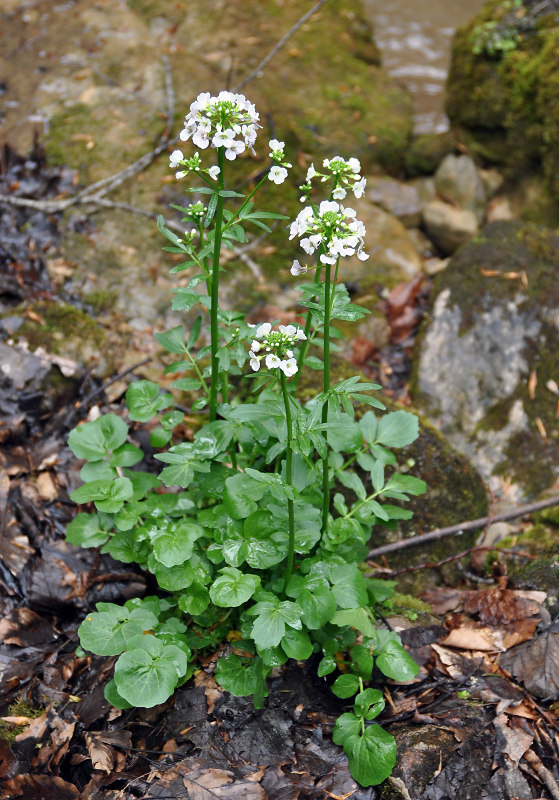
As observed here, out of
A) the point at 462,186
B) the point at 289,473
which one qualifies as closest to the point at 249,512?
the point at 289,473

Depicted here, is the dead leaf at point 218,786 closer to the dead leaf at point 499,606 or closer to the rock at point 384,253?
the dead leaf at point 499,606

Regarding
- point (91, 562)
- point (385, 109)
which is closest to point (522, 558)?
point (91, 562)

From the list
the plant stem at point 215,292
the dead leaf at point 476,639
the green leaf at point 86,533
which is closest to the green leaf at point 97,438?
the green leaf at point 86,533

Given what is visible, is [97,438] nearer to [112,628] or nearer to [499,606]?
[112,628]

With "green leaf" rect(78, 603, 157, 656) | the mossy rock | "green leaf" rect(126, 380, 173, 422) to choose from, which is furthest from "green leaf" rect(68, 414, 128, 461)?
the mossy rock

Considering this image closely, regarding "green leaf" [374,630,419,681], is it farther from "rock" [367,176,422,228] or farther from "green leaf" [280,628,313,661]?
"rock" [367,176,422,228]
